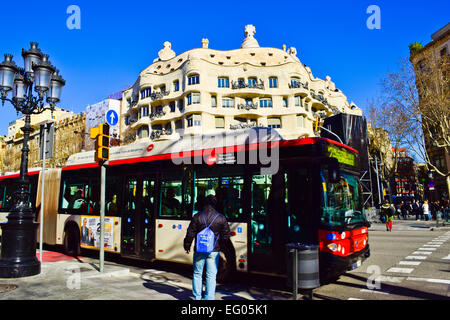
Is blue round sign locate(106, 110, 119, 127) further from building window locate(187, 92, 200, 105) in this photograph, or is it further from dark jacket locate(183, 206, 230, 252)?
building window locate(187, 92, 200, 105)

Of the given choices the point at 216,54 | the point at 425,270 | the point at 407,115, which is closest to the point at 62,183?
the point at 425,270

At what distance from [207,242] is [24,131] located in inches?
235

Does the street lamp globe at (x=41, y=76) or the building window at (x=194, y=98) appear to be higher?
the building window at (x=194, y=98)

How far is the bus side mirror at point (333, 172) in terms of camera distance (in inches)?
239

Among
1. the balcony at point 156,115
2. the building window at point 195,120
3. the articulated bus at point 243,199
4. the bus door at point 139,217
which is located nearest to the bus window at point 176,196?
the articulated bus at point 243,199

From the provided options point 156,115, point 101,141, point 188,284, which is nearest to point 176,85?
point 156,115

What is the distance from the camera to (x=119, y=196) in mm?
9531

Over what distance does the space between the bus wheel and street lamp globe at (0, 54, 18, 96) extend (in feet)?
22.1

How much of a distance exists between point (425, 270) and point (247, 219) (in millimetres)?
4686

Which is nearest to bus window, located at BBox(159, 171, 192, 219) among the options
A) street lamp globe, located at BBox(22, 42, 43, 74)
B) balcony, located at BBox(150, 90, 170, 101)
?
street lamp globe, located at BBox(22, 42, 43, 74)

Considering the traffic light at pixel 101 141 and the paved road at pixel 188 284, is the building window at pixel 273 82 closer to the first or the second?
the paved road at pixel 188 284

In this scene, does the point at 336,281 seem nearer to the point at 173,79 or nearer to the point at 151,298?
the point at 151,298

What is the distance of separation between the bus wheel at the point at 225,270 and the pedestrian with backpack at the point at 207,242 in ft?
6.70

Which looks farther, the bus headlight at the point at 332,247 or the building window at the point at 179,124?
the building window at the point at 179,124
